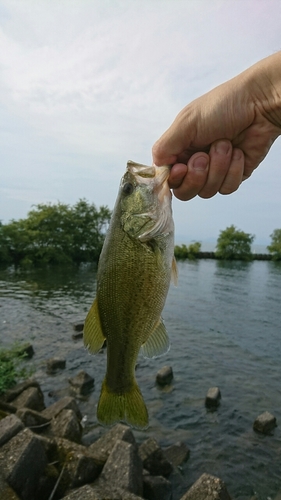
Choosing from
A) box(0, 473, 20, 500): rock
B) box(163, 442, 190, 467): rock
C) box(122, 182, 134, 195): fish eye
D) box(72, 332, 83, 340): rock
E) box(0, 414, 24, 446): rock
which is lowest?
box(163, 442, 190, 467): rock

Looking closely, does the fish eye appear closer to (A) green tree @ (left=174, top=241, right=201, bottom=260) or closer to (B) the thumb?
(B) the thumb

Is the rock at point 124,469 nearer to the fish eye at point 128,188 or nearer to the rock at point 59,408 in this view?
the rock at point 59,408

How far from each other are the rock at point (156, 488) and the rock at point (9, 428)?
3000mm

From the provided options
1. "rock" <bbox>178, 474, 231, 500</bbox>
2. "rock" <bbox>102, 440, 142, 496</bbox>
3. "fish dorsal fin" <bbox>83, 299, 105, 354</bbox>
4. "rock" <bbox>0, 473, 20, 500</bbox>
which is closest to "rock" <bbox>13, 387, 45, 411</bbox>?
"rock" <bbox>102, 440, 142, 496</bbox>

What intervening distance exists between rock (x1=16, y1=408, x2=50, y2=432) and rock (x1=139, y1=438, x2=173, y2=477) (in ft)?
9.28

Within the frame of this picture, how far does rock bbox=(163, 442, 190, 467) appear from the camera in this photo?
989cm

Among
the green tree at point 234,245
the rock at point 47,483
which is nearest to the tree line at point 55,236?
the green tree at point 234,245

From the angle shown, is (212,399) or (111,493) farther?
(212,399)

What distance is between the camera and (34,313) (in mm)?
27562

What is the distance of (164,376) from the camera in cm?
1540

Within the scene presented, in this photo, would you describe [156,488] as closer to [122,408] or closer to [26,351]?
[122,408]

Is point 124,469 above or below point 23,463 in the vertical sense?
below

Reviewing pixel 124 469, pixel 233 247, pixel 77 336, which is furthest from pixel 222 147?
pixel 233 247

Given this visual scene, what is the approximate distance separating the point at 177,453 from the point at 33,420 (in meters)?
4.08
